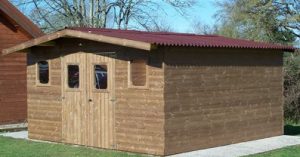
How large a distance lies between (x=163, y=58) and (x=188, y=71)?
3.00 feet

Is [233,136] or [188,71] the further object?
[233,136]

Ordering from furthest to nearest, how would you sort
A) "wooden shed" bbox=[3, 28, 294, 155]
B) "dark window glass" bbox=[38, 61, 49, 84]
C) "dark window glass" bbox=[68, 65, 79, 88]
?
"dark window glass" bbox=[38, 61, 49, 84] < "dark window glass" bbox=[68, 65, 79, 88] < "wooden shed" bbox=[3, 28, 294, 155]

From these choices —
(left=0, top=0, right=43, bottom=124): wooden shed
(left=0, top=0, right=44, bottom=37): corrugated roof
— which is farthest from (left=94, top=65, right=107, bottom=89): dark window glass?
(left=0, top=0, right=44, bottom=37): corrugated roof

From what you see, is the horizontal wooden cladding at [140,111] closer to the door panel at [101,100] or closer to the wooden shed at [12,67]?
the door panel at [101,100]

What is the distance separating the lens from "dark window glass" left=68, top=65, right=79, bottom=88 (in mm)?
13880

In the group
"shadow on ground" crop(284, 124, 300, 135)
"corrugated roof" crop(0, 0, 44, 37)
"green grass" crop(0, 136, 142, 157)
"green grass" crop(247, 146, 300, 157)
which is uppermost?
"corrugated roof" crop(0, 0, 44, 37)

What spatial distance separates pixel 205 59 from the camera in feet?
42.8

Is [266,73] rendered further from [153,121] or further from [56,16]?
[56,16]

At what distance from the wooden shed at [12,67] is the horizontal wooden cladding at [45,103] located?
4.88 metres

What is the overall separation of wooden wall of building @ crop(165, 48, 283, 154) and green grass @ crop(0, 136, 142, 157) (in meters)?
1.36

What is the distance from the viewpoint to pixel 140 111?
12.4 m

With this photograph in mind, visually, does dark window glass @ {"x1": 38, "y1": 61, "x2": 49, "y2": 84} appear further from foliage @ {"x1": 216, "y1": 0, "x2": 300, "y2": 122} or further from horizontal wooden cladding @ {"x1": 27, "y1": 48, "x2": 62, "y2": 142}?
foliage @ {"x1": 216, "y1": 0, "x2": 300, "y2": 122}

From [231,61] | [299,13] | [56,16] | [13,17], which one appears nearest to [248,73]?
[231,61]

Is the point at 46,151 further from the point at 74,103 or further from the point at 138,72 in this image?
the point at 138,72
